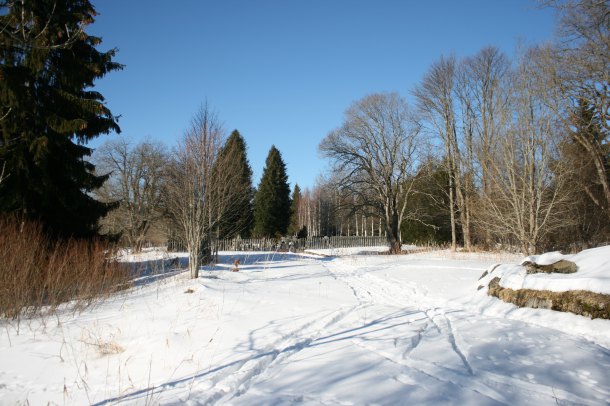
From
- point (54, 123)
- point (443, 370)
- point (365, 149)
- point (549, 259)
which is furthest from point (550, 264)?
Result: point (365, 149)

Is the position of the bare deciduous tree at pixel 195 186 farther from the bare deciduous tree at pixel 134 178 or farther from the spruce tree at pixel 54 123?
the bare deciduous tree at pixel 134 178

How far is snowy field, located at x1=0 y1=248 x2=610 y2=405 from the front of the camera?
9.98 feet

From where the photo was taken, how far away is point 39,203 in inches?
368

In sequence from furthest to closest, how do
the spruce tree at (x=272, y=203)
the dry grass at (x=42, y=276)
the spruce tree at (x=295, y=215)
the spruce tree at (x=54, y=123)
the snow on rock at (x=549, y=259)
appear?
the spruce tree at (x=295, y=215) < the spruce tree at (x=272, y=203) < the spruce tree at (x=54, y=123) < the snow on rock at (x=549, y=259) < the dry grass at (x=42, y=276)

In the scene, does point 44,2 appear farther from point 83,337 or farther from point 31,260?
point 83,337

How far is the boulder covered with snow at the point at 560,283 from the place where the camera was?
4.81 metres

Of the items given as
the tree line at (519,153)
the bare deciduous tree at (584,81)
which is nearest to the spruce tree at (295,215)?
the tree line at (519,153)

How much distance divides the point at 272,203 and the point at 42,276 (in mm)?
28417

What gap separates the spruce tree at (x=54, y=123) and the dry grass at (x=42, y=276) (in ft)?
3.64

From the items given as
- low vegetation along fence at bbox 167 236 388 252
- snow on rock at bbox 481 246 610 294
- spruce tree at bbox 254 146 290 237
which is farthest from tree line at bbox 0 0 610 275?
spruce tree at bbox 254 146 290 237

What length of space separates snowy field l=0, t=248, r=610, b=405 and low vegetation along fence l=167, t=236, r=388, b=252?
57.6 feet

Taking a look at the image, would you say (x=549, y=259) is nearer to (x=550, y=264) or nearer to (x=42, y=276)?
(x=550, y=264)

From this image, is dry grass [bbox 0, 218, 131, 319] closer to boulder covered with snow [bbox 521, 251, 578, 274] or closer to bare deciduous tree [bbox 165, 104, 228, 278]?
bare deciduous tree [bbox 165, 104, 228, 278]

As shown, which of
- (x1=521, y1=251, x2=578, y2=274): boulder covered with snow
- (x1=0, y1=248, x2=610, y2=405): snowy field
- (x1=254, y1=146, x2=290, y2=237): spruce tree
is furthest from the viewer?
(x1=254, y1=146, x2=290, y2=237): spruce tree
